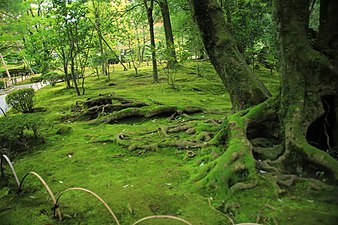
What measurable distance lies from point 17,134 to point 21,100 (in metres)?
5.81

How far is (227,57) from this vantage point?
5535 mm

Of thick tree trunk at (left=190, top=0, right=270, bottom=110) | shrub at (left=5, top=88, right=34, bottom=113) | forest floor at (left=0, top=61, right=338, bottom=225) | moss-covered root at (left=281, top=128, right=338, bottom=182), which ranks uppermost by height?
thick tree trunk at (left=190, top=0, right=270, bottom=110)

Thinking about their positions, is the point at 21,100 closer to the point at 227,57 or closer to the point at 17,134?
the point at 17,134

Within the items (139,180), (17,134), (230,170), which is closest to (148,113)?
(17,134)

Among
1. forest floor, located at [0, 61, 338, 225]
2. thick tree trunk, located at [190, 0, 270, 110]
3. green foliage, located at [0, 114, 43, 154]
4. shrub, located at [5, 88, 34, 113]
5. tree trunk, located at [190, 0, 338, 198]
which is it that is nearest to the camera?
forest floor, located at [0, 61, 338, 225]

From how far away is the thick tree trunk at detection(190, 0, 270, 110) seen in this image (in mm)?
5414

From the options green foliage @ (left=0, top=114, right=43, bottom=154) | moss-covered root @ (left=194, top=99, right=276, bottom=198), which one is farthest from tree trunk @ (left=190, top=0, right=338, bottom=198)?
green foliage @ (left=0, top=114, right=43, bottom=154)

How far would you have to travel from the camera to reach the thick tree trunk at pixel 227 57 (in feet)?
17.8

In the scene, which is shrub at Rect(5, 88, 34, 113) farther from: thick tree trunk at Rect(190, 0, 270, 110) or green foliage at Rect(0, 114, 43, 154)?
thick tree trunk at Rect(190, 0, 270, 110)

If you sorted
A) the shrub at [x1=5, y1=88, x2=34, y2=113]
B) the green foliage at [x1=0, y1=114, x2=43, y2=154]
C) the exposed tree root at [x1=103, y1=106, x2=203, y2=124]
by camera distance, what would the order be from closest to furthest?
1. the green foliage at [x1=0, y1=114, x2=43, y2=154]
2. the exposed tree root at [x1=103, y1=106, x2=203, y2=124]
3. the shrub at [x1=5, y1=88, x2=34, y2=113]

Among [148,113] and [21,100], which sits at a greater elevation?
[21,100]

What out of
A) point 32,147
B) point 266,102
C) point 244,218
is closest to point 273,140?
point 266,102

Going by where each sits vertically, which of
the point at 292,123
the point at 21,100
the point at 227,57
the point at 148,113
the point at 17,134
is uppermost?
the point at 227,57

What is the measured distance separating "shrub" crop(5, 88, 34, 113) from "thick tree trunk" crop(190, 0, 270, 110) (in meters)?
8.92
